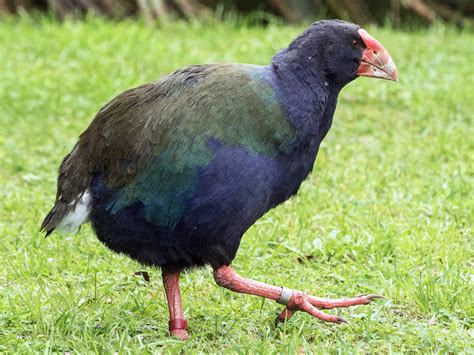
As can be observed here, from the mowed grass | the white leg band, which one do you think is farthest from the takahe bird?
the mowed grass

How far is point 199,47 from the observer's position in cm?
823

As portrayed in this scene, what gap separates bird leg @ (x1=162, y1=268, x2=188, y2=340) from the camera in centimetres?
377

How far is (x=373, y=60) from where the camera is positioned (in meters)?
3.84

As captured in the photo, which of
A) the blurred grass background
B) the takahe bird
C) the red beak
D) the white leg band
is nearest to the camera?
the takahe bird

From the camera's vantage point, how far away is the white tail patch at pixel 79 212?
12.3ft

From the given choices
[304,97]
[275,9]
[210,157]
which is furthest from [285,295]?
[275,9]

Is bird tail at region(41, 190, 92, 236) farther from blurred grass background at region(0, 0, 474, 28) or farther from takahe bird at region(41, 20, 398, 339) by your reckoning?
blurred grass background at region(0, 0, 474, 28)

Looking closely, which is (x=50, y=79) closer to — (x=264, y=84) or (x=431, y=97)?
(x=431, y=97)

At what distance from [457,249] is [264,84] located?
148 centimetres

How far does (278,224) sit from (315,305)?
124cm

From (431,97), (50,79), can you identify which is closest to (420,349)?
(431,97)

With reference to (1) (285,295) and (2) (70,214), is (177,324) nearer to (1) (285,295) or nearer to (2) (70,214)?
(1) (285,295)

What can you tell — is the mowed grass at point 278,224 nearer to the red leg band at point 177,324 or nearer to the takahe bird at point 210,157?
the red leg band at point 177,324

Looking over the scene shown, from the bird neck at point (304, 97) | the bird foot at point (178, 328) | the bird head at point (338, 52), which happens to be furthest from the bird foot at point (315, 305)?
the bird head at point (338, 52)
